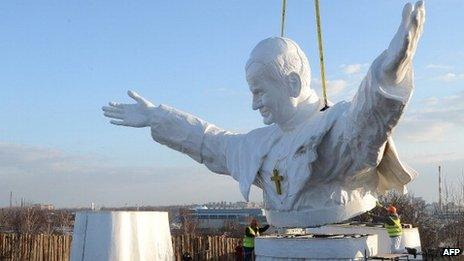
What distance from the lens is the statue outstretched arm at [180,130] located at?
7.46 meters

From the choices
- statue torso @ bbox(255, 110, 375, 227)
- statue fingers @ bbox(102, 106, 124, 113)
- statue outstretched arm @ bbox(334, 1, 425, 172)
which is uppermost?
statue fingers @ bbox(102, 106, 124, 113)

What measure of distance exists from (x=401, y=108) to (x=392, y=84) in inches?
8.6

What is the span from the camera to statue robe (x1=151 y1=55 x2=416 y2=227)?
16.4 ft

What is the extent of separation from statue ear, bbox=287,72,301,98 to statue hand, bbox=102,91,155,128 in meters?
2.07

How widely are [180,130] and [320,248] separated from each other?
254cm

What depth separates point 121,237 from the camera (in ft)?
19.7

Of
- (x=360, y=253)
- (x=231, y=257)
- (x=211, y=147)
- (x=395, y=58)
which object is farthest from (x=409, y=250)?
(x=231, y=257)

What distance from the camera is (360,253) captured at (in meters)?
5.80

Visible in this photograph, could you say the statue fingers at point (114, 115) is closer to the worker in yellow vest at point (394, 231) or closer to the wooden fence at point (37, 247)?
the worker in yellow vest at point (394, 231)

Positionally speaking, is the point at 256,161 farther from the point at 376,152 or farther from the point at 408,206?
the point at 408,206

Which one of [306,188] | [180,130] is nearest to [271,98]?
[306,188]

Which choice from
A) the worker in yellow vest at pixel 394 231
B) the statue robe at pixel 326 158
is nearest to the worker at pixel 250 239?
the worker in yellow vest at pixel 394 231

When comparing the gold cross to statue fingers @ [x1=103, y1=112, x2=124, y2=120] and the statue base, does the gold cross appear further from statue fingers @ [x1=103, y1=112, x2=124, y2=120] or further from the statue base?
statue fingers @ [x1=103, y1=112, x2=124, y2=120]

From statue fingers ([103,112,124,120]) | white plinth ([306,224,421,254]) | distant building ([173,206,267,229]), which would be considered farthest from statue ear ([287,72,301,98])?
distant building ([173,206,267,229])
